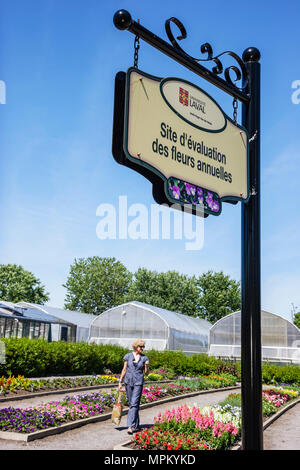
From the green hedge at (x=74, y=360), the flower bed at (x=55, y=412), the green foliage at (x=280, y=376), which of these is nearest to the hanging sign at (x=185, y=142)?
the flower bed at (x=55, y=412)

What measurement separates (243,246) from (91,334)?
116ft

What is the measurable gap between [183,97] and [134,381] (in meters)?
6.17

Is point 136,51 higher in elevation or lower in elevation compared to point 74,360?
higher

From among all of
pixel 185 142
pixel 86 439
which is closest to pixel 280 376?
pixel 86 439

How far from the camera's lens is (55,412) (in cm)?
893

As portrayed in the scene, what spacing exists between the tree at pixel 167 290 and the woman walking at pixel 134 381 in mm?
57511

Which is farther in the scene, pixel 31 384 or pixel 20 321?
pixel 20 321

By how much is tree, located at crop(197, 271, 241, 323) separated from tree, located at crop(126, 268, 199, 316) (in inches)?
53.0

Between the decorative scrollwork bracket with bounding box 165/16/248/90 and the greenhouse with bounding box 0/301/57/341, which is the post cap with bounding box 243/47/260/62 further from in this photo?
the greenhouse with bounding box 0/301/57/341

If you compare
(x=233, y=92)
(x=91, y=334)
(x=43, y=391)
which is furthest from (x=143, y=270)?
(x=233, y=92)

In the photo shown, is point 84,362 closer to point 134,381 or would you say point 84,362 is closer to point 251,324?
point 134,381

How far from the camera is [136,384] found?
8461 millimetres

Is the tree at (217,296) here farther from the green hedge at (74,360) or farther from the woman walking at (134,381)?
the woman walking at (134,381)

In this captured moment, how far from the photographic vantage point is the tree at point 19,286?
6556 cm
